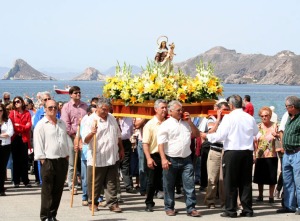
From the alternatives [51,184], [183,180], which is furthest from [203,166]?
[51,184]

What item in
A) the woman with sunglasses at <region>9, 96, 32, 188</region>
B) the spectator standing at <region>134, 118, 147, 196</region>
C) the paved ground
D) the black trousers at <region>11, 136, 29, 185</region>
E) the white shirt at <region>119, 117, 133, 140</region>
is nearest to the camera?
the paved ground

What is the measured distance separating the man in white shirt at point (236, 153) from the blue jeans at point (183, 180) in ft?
1.85

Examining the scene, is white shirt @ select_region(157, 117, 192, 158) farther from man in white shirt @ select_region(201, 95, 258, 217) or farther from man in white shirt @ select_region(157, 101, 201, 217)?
man in white shirt @ select_region(201, 95, 258, 217)

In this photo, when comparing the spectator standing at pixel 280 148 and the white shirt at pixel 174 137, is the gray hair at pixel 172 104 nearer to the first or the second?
the white shirt at pixel 174 137

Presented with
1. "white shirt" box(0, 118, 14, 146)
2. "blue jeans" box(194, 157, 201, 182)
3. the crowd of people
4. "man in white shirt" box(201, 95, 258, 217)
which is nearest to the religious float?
the crowd of people

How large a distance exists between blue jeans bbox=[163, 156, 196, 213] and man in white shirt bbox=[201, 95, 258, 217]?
0.56 metres

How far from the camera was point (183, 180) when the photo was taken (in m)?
12.3

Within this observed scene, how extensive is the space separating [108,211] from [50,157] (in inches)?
78.5

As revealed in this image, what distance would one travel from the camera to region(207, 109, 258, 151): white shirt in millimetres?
12141

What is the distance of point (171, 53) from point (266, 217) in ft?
11.7

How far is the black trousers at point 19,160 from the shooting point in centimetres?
1608

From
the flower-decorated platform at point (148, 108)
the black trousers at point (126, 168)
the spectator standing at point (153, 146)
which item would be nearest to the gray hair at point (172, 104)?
the spectator standing at point (153, 146)

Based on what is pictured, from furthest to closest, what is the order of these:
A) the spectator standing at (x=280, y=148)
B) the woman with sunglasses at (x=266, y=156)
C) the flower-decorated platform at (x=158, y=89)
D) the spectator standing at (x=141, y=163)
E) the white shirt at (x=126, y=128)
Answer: the white shirt at (x=126, y=128) → the spectator standing at (x=141, y=163) → the woman with sunglasses at (x=266, y=156) → the flower-decorated platform at (x=158, y=89) → the spectator standing at (x=280, y=148)

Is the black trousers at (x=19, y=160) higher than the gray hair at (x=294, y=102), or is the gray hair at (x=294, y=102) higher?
the gray hair at (x=294, y=102)
